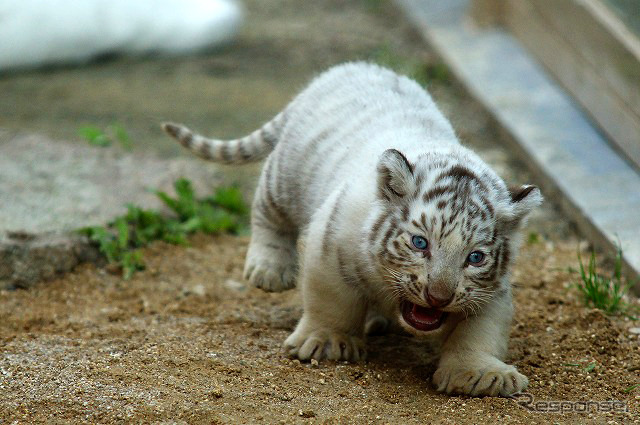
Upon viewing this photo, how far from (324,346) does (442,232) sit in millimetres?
811

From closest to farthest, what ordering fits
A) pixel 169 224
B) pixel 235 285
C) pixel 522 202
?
1. pixel 522 202
2. pixel 235 285
3. pixel 169 224

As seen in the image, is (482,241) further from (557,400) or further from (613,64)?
(613,64)

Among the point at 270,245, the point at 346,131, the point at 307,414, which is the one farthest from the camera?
the point at 270,245

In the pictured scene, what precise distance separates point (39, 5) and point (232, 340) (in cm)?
442

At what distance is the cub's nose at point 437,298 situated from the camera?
132 inches

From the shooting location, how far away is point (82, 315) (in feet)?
14.5

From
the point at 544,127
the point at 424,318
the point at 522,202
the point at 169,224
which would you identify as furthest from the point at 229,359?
the point at 544,127

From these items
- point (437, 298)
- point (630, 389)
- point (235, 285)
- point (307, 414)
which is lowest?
point (235, 285)

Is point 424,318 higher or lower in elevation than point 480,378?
higher

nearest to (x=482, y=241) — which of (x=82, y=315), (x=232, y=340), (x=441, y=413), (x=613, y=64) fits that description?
(x=441, y=413)

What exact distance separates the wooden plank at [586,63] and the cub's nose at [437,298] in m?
2.79

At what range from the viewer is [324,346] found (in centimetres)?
388

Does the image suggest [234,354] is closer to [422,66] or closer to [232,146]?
[232,146]

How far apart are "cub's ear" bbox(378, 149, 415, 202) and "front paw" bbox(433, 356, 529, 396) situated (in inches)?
27.5
